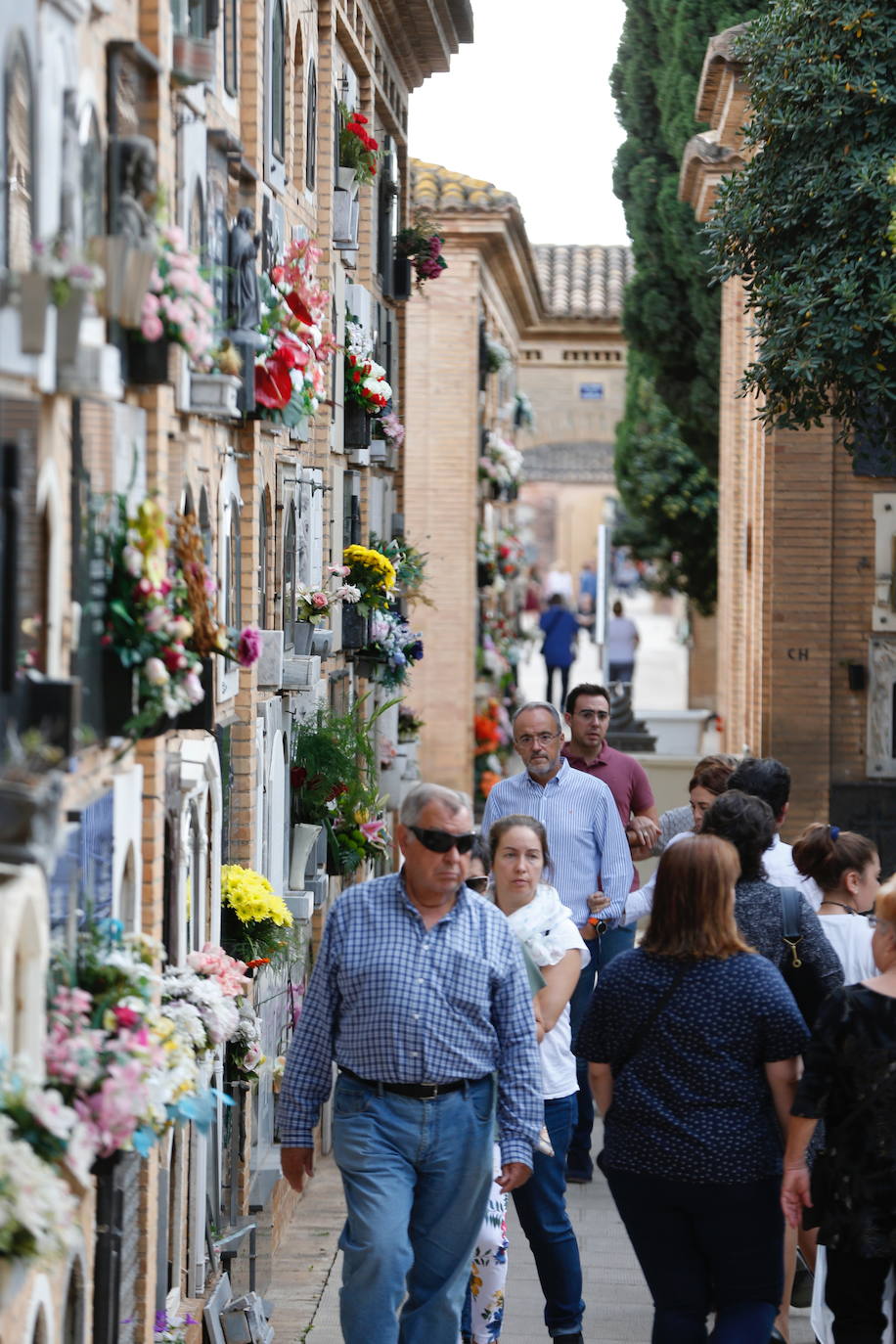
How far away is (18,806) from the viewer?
13.8 ft

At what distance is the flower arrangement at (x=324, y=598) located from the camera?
32.7 feet

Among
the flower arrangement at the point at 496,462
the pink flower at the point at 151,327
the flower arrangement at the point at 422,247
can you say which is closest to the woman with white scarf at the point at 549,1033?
the pink flower at the point at 151,327

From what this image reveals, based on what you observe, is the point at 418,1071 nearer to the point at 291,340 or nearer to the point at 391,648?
the point at 291,340

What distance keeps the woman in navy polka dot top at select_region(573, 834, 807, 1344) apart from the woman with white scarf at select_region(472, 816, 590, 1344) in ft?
3.70

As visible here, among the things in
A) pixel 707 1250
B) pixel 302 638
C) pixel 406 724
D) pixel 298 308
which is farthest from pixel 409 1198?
pixel 406 724

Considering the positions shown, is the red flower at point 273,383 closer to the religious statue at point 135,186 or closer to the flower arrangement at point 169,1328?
the religious statue at point 135,186

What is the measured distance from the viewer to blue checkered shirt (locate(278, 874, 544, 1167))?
5.96 metres

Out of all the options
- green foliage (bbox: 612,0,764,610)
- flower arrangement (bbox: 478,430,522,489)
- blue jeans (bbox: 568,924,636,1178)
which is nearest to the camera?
blue jeans (bbox: 568,924,636,1178)

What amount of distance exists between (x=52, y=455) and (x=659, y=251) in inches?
770

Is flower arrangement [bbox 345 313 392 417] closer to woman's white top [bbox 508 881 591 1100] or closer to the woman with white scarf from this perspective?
the woman with white scarf

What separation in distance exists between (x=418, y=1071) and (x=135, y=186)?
2545 millimetres

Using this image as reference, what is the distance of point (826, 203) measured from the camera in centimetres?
1132

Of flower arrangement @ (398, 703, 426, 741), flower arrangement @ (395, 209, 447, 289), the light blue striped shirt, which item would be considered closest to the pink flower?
the light blue striped shirt

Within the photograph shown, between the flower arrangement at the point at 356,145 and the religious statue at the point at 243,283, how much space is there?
4.44 m
